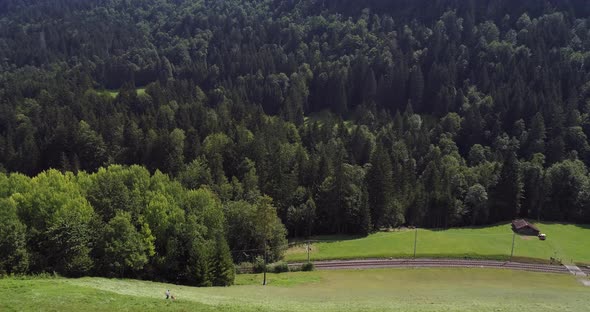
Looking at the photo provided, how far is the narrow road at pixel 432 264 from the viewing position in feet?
315

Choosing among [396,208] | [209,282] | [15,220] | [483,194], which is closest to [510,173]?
[483,194]

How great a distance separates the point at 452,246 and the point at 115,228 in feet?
237

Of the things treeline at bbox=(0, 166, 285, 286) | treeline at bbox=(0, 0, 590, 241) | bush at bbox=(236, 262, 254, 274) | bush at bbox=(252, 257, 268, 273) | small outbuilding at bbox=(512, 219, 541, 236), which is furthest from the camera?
treeline at bbox=(0, 0, 590, 241)

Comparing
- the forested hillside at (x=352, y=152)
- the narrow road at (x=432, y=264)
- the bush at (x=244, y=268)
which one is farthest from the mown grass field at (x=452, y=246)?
the bush at (x=244, y=268)

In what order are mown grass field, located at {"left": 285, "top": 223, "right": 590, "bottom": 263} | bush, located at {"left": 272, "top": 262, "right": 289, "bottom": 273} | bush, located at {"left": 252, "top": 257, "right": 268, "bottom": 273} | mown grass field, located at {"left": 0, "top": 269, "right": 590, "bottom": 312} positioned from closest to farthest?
1. mown grass field, located at {"left": 0, "top": 269, "right": 590, "bottom": 312}
2. bush, located at {"left": 252, "top": 257, "right": 268, "bottom": 273}
3. bush, located at {"left": 272, "top": 262, "right": 289, "bottom": 273}
4. mown grass field, located at {"left": 285, "top": 223, "right": 590, "bottom": 263}

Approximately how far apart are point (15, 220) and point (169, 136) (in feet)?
254

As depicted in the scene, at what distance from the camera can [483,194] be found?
428 ft

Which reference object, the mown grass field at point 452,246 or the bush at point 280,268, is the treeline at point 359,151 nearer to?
the mown grass field at point 452,246

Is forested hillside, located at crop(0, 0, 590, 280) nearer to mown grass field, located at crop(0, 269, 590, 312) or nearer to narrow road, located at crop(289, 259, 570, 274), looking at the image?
narrow road, located at crop(289, 259, 570, 274)

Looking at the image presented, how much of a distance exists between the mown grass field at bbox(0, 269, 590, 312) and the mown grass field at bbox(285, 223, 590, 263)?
903 cm

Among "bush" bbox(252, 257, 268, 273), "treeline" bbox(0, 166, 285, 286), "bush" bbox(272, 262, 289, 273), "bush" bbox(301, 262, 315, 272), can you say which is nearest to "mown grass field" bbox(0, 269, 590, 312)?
"bush" bbox(301, 262, 315, 272)

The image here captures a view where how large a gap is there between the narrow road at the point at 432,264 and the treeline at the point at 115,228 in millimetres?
16366

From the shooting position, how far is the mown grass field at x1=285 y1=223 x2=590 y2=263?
4031 inches

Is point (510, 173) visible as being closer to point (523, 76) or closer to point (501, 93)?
point (501, 93)
